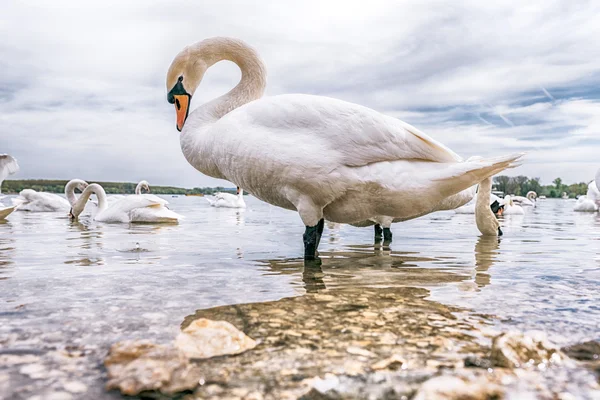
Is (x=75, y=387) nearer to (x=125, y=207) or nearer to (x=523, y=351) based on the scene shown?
(x=523, y=351)

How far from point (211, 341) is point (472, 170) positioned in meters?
3.01

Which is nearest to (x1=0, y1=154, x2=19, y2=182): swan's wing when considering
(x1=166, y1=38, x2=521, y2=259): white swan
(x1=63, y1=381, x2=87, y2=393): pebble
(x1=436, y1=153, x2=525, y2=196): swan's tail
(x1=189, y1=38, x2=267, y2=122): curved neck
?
(x1=189, y1=38, x2=267, y2=122): curved neck

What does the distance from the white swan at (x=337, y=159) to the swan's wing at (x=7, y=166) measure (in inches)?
385

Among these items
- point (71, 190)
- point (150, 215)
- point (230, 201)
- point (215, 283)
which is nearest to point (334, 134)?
point (215, 283)

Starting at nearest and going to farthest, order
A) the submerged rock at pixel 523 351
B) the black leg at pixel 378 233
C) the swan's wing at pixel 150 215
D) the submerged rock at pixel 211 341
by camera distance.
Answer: the submerged rock at pixel 523 351, the submerged rock at pixel 211 341, the black leg at pixel 378 233, the swan's wing at pixel 150 215

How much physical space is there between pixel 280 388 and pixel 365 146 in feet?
9.67

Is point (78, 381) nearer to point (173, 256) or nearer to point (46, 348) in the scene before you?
point (46, 348)

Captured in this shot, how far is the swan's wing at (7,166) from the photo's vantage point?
41.2 ft

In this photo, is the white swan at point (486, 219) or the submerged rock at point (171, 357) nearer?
the submerged rock at point (171, 357)

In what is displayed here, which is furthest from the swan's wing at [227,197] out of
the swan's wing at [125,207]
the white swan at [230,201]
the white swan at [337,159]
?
the white swan at [337,159]

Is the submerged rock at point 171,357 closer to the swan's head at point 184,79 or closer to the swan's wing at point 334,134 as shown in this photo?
the swan's wing at point 334,134

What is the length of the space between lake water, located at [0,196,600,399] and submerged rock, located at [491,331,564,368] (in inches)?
12.3

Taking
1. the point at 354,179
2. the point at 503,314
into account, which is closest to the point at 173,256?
the point at 354,179

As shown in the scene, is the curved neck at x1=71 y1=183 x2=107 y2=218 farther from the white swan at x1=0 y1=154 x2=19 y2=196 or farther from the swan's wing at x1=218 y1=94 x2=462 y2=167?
the swan's wing at x1=218 y1=94 x2=462 y2=167
